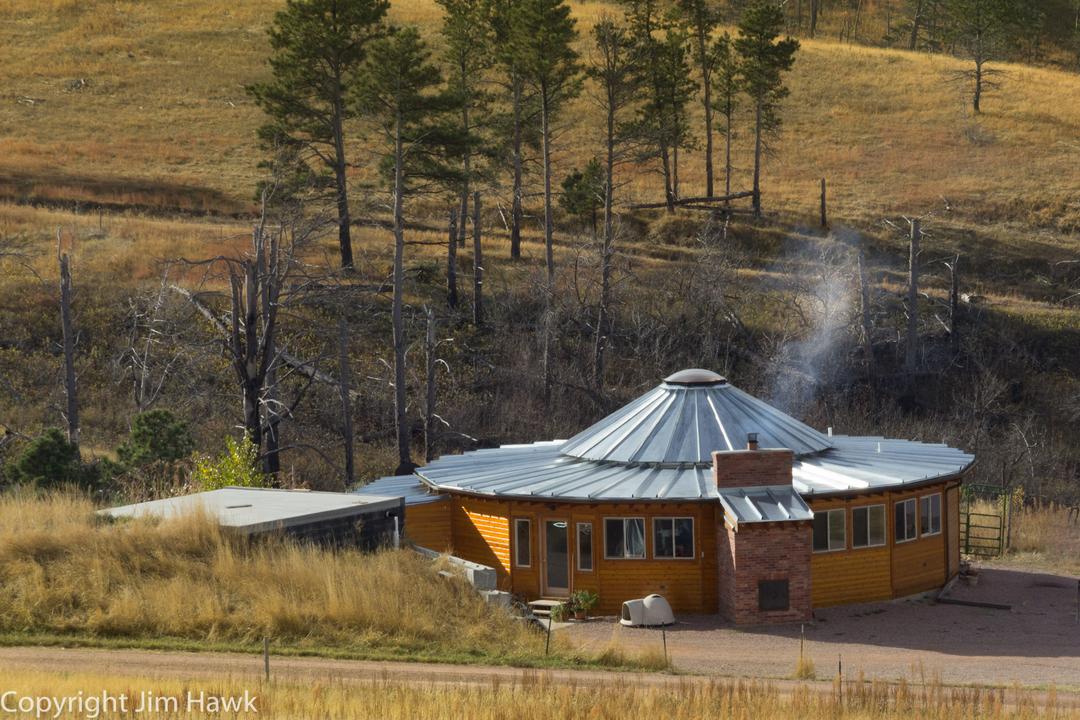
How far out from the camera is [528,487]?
26.7 m

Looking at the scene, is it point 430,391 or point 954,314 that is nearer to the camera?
point 430,391

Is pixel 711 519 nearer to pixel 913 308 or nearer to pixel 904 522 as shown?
pixel 904 522

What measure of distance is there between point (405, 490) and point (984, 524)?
15.2 meters

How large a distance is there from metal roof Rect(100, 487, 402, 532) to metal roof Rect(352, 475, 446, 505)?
6.91ft

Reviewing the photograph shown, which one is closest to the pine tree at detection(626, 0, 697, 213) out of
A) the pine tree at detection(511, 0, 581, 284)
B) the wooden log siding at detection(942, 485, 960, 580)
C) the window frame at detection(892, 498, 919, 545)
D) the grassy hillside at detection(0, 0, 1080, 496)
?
the grassy hillside at detection(0, 0, 1080, 496)

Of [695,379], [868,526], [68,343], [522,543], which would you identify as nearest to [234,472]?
[522,543]

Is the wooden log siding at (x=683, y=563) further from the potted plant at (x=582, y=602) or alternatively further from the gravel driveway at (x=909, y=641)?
the gravel driveway at (x=909, y=641)

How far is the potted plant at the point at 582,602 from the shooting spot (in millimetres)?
25578

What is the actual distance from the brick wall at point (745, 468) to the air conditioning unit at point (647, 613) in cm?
258

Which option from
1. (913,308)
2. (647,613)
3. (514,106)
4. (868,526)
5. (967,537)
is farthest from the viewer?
(514,106)

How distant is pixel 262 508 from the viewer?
2450cm

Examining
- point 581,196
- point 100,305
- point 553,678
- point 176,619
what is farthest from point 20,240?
point 553,678

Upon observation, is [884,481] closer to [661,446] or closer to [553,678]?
[661,446]

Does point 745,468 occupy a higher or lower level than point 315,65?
lower
